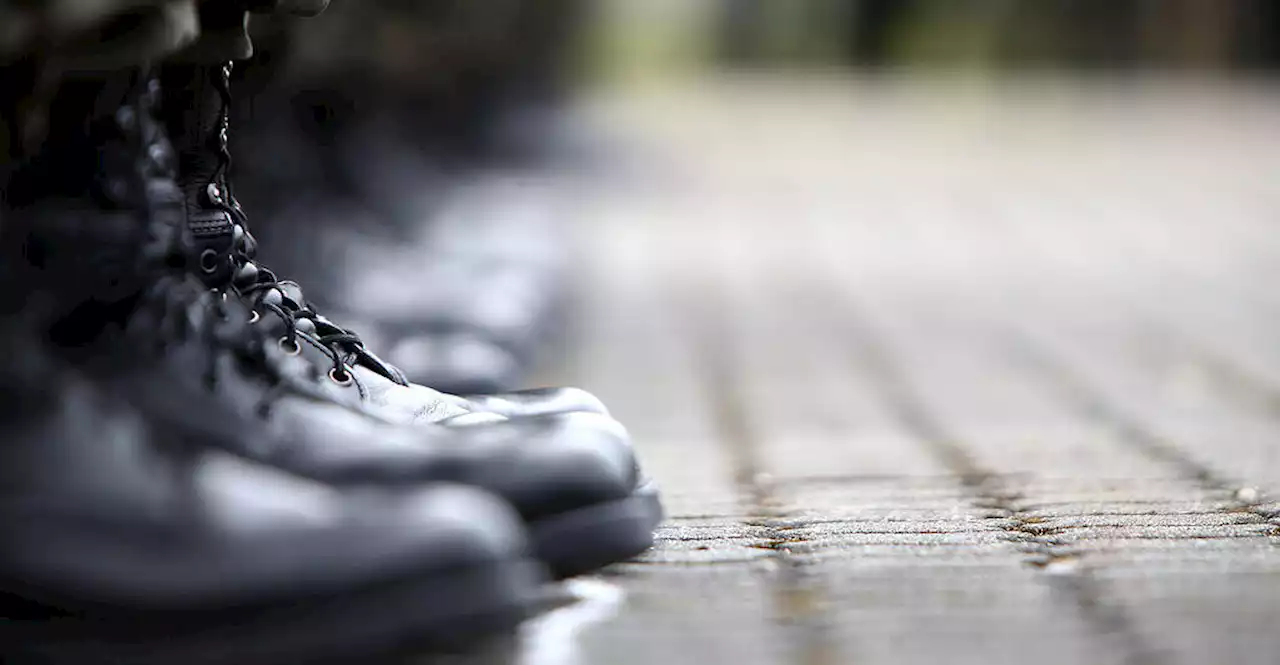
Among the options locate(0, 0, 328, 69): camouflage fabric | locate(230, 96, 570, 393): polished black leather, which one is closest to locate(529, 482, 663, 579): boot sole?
locate(0, 0, 328, 69): camouflage fabric

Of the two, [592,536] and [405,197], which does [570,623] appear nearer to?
[592,536]

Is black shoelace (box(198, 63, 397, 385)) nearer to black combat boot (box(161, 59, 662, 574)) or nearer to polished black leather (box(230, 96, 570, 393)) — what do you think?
black combat boot (box(161, 59, 662, 574))

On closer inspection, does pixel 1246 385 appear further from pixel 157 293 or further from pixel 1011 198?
pixel 1011 198

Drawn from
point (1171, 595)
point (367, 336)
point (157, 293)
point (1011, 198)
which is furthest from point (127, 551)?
point (1011, 198)

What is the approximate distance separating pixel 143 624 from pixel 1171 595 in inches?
32.1

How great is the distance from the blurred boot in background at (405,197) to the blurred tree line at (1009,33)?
935cm

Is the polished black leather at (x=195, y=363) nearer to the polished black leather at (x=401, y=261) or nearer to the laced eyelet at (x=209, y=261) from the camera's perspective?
the laced eyelet at (x=209, y=261)

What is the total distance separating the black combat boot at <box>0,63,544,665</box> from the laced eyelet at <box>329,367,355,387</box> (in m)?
0.14

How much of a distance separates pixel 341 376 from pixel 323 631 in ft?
1.13

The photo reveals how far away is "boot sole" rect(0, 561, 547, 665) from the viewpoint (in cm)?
112

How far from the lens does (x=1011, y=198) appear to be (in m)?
5.89

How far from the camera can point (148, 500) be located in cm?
115

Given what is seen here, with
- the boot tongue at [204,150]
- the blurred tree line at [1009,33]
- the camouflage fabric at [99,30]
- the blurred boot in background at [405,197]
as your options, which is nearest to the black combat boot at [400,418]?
the boot tongue at [204,150]

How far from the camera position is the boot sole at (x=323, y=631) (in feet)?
3.67
